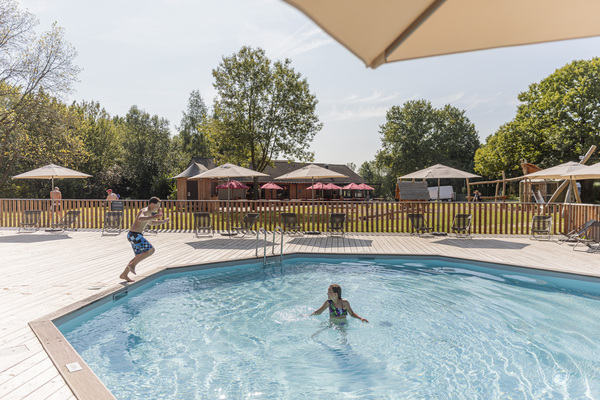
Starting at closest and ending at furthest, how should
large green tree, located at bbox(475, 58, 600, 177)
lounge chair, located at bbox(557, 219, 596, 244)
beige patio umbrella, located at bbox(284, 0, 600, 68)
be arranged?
beige patio umbrella, located at bbox(284, 0, 600, 68) < lounge chair, located at bbox(557, 219, 596, 244) < large green tree, located at bbox(475, 58, 600, 177)

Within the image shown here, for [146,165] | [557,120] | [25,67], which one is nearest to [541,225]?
[557,120]

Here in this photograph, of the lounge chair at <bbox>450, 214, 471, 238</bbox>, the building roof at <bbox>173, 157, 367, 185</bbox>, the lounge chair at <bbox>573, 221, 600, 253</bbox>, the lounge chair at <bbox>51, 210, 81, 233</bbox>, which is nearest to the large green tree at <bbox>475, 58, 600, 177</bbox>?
the building roof at <bbox>173, 157, 367, 185</bbox>

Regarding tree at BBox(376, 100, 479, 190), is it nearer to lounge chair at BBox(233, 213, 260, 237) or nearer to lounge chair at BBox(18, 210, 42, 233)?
lounge chair at BBox(233, 213, 260, 237)

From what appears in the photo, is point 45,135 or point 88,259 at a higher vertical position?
point 45,135

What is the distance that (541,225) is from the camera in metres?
12.6

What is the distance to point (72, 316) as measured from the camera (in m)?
5.10

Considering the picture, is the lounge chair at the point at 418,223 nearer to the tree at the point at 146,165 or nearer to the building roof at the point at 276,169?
the building roof at the point at 276,169

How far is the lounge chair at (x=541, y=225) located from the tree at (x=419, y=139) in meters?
37.6

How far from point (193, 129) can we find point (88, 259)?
4753 centimetres

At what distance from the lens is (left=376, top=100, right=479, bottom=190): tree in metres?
50.1

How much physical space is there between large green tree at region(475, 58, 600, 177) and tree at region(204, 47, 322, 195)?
21383mm

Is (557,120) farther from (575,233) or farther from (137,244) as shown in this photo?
(137,244)

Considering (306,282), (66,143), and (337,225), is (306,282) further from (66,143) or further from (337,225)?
(66,143)

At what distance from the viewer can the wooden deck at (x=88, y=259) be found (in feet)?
11.4
